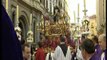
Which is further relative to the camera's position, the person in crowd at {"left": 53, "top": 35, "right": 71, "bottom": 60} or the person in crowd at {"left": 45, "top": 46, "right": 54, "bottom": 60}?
the person in crowd at {"left": 45, "top": 46, "right": 54, "bottom": 60}

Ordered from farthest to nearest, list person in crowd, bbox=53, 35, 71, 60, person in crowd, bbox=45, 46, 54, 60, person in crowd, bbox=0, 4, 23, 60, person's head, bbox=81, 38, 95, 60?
1. person in crowd, bbox=45, 46, 54, 60
2. person in crowd, bbox=53, 35, 71, 60
3. person's head, bbox=81, 38, 95, 60
4. person in crowd, bbox=0, 4, 23, 60

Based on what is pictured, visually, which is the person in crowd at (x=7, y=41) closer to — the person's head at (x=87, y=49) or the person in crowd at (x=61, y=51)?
the person's head at (x=87, y=49)

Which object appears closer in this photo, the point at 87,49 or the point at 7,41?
the point at 7,41

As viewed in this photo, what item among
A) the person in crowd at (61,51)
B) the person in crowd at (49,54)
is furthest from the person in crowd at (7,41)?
the person in crowd at (49,54)

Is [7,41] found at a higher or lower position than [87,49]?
higher

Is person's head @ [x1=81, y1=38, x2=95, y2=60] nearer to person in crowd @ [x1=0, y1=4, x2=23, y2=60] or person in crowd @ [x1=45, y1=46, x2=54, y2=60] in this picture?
person in crowd @ [x1=0, y1=4, x2=23, y2=60]

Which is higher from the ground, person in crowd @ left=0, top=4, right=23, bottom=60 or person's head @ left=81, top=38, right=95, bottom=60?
person in crowd @ left=0, top=4, right=23, bottom=60

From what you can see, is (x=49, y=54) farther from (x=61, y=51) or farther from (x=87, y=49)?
(x=87, y=49)

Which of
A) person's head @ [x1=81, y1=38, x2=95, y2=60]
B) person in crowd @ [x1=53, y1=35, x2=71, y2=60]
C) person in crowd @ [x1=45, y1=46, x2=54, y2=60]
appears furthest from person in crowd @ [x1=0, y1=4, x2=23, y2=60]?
person in crowd @ [x1=45, y1=46, x2=54, y2=60]

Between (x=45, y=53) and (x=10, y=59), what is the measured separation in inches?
327

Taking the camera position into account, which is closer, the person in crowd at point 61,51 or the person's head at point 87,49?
the person's head at point 87,49

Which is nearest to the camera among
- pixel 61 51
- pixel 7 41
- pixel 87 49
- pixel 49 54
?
pixel 7 41

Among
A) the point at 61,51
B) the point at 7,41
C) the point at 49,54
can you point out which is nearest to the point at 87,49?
the point at 7,41

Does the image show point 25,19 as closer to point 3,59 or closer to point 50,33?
point 50,33
